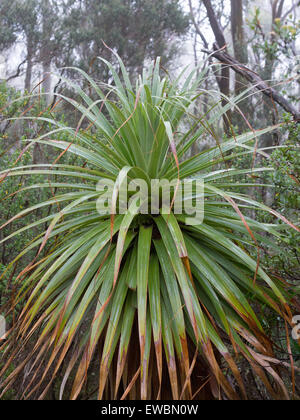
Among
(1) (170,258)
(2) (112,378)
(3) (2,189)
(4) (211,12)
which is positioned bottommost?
(2) (112,378)

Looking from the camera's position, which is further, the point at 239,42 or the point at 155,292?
the point at 239,42

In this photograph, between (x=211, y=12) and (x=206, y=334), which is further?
(x=211, y=12)

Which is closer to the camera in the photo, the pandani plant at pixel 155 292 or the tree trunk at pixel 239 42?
the pandani plant at pixel 155 292

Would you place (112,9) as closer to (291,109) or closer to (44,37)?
(44,37)

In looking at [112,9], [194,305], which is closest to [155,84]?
[194,305]

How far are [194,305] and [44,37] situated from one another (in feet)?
20.5

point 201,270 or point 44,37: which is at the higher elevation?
point 44,37

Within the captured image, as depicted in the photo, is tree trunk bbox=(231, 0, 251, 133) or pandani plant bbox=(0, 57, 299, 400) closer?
pandani plant bbox=(0, 57, 299, 400)

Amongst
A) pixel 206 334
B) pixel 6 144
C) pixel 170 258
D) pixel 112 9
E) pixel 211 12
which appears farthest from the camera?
pixel 112 9

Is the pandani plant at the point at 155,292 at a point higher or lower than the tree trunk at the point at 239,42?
lower

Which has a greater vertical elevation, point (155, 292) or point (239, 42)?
point (239, 42)

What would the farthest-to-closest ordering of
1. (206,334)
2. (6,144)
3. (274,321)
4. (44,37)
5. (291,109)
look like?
(44,37) < (6,144) < (291,109) < (274,321) < (206,334)

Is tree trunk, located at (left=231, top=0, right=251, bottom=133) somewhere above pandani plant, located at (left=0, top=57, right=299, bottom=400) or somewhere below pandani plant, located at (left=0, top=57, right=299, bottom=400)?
above

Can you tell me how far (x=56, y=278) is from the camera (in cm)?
155
